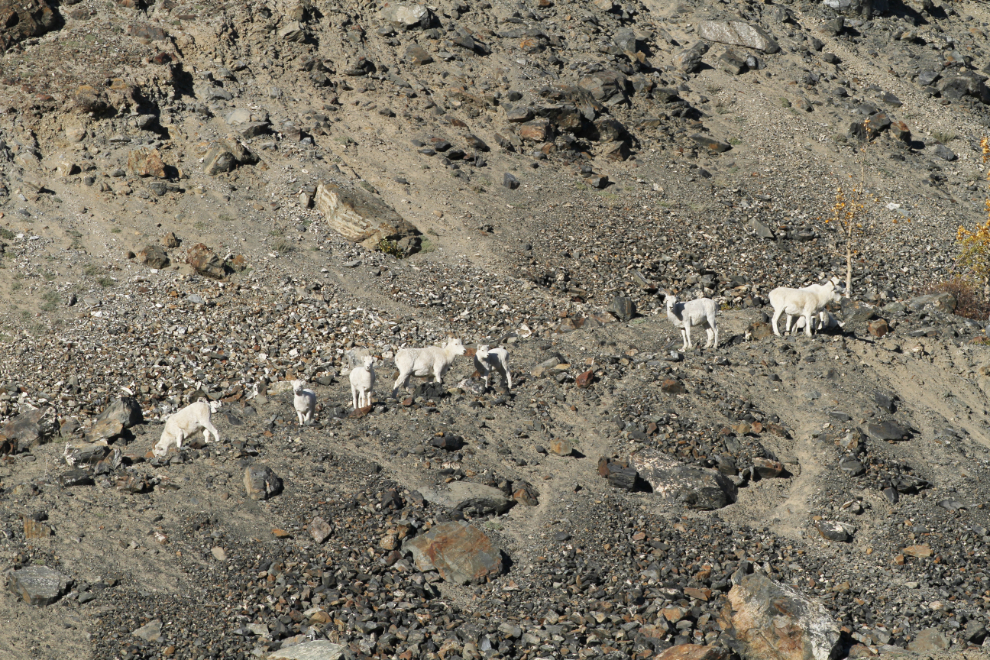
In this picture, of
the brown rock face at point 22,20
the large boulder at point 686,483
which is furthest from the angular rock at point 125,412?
the brown rock face at point 22,20

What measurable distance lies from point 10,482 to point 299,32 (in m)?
23.2

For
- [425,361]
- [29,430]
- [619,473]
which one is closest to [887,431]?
[619,473]

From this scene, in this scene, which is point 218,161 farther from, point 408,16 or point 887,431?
point 887,431

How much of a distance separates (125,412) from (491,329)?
30.9 feet

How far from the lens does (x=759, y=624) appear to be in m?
11.4

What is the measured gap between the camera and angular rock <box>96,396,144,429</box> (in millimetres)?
18578

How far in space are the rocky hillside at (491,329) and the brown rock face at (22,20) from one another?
190mm

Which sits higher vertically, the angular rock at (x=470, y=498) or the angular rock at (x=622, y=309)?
the angular rock at (x=470, y=498)

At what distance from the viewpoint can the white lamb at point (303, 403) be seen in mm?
16408

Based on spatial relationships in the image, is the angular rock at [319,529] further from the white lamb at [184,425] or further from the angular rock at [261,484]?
the white lamb at [184,425]

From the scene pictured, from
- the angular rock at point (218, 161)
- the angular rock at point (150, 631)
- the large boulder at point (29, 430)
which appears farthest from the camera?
the angular rock at point (218, 161)

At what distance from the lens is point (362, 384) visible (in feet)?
55.2

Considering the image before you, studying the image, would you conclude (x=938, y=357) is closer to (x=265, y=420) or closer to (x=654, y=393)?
(x=654, y=393)

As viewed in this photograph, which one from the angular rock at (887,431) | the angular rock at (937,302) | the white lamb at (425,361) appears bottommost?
the angular rock at (937,302)
